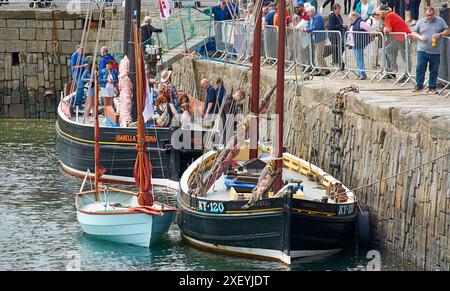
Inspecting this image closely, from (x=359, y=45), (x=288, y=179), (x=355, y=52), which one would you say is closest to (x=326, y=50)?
(x=355, y=52)

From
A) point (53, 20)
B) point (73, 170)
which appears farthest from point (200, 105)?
point (53, 20)

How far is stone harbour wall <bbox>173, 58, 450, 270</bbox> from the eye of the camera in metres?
19.1

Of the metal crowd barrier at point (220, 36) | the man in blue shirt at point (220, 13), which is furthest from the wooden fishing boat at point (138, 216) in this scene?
the man in blue shirt at point (220, 13)

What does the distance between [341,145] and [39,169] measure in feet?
31.0

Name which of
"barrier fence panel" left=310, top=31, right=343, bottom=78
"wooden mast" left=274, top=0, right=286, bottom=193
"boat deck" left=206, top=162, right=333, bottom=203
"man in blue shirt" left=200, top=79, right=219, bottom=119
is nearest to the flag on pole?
"man in blue shirt" left=200, top=79, right=219, bottom=119

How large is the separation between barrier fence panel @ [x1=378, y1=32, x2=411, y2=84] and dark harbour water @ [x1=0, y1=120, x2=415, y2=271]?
468cm

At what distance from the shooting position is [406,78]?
84.2ft

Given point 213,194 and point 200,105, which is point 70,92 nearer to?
point 200,105

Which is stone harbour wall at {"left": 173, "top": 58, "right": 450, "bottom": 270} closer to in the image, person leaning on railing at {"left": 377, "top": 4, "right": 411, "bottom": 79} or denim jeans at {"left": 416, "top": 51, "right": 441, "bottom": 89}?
denim jeans at {"left": 416, "top": 51, "right": 441, "bottom": 89}

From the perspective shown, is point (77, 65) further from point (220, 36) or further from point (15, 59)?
point (15, 59)

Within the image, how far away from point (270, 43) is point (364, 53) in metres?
4.82

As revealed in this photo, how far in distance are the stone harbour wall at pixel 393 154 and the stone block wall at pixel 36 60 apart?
17314 mm

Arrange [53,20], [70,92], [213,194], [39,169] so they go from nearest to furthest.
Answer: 1. [213,194]
2. [39,169]
3. [70,92]
4. [53,20]
